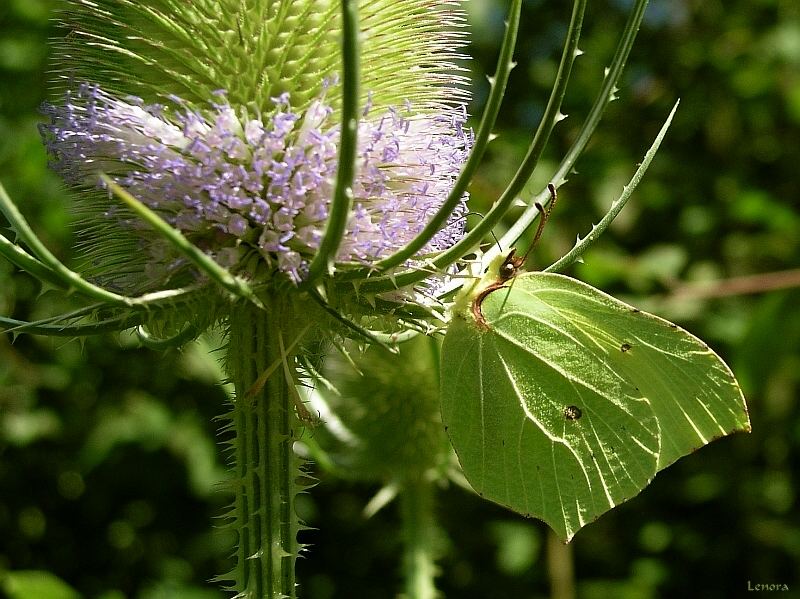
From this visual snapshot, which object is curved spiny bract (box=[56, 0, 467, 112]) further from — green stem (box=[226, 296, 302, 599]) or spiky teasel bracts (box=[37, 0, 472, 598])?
green stem (box=[226, 296, 302, 599])

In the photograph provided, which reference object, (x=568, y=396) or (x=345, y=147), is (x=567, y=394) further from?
(x=345, y=147)

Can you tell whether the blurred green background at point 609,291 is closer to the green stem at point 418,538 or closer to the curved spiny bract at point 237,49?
the green stem at point 418,538

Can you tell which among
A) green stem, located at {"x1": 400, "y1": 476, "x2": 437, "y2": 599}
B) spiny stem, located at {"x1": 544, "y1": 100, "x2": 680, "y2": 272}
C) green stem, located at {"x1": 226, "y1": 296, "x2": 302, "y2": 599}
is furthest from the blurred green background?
green stem, located at {"x1": 226, "y1": 296, "x2": 302, "y2": 599}

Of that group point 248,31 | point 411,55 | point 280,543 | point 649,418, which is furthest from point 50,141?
point 649,418

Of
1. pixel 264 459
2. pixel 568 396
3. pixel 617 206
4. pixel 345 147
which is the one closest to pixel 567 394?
pixel 568 396

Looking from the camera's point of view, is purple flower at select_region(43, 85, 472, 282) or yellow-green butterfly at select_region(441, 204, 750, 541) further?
yellow-green butterfly at select_region(441, 204, 750, 541)

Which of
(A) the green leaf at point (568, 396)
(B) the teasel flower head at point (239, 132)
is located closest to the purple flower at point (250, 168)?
(B) the teasel flower head at point (239, 132)
